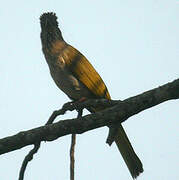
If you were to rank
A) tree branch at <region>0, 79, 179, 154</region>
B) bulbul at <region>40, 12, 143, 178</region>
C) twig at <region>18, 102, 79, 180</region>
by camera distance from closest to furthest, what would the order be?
twig at <region>18, 102, 79, 180</region> < tree branch at <region>0, 79, 179, 154</region> < bulbul at <region>40, 12, 143, 178</region>

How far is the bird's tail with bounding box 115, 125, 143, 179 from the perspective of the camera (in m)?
4.82

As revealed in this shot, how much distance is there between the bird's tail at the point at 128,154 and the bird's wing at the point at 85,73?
613mm

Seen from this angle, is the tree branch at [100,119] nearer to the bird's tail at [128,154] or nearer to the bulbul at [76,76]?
the bird's tail at [128,154]

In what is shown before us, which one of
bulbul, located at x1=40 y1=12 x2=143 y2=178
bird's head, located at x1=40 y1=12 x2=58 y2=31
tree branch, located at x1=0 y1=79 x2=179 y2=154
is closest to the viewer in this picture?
tree branch, located at x1=0 y1=79 x2=179 y2=154

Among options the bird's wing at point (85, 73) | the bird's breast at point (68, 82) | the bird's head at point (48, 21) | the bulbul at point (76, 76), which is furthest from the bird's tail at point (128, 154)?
the bird's head at point (48, 21)

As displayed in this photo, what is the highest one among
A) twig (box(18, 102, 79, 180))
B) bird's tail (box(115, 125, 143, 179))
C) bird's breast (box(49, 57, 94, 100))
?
bird's breast (box(49, 57, 94, 100))

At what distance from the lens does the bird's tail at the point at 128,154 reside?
482 cm

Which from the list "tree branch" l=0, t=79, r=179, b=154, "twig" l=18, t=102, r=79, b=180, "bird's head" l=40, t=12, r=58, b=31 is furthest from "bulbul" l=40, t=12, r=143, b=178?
"tree branch" l=0, t=79, r=179, b=154

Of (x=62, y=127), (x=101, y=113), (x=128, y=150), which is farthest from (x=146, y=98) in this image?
(x=128, y=150)

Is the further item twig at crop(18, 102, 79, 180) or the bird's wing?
the bird's wing

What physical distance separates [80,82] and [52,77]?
0.42 m

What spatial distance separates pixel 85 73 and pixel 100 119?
195 cm

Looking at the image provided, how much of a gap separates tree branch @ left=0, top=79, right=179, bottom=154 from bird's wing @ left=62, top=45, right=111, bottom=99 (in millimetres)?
1698

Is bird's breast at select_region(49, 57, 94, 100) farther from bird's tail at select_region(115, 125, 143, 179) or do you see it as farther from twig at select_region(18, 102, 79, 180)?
twig at select_region(18, 102, 79, 180)
